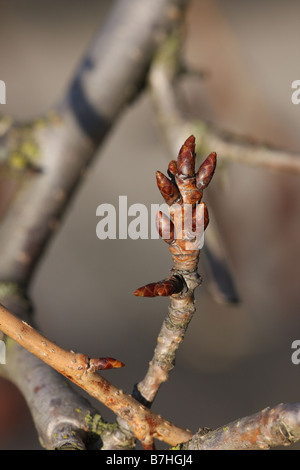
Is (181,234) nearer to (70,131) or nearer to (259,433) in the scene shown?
(259,433)

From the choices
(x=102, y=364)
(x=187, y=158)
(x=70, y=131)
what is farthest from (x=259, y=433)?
(x=70, y=131)

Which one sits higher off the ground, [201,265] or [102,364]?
[201,265]

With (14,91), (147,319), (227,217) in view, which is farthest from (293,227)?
(14,91)

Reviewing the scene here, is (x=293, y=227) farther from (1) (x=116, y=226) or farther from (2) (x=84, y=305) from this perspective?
(2) (x=84, y=305)

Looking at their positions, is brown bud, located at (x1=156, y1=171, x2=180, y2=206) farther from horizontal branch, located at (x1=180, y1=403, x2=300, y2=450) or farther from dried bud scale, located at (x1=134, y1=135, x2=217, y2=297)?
horizontal branch, located at (x1=180, y1=403, x2=300, y2=450)

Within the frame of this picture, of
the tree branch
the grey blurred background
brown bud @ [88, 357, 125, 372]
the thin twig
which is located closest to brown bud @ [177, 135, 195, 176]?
the thin twig
